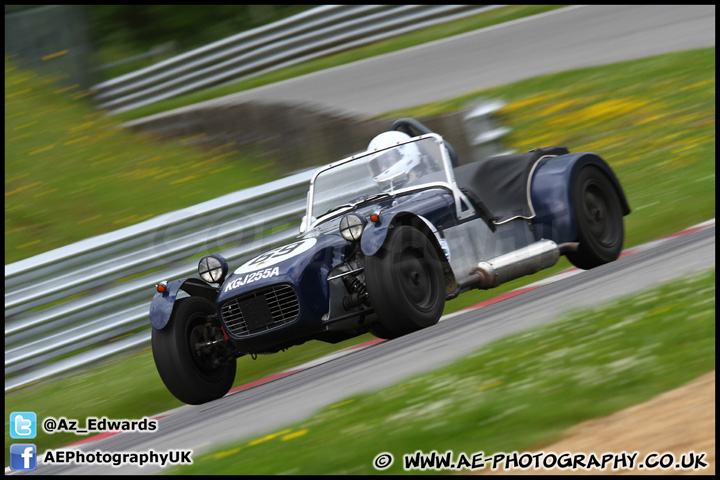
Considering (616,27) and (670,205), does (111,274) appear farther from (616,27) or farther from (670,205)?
(616,27)

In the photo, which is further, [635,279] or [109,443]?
[635,279]

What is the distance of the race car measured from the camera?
6.98 m

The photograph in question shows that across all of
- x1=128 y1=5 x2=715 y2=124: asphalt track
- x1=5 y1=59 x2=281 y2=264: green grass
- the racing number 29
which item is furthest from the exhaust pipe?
x1=128 y1=5 x2=715 y2=124: asphalt track

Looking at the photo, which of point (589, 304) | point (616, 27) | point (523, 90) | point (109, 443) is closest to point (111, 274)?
point (109, 443)

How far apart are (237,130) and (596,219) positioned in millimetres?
7778

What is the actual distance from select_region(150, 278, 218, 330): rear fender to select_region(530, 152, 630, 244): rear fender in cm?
277

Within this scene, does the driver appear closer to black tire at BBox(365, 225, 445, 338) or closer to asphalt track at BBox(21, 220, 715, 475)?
asphalt track at BBox(21, 220, 715, 475)

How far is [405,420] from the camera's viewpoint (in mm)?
4719

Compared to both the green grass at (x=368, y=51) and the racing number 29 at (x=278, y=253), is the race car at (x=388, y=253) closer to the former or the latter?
the racing number 29 at (x=278, y=253)

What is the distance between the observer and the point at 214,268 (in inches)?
312

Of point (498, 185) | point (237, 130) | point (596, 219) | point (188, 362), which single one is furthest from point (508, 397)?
point (237, 130)

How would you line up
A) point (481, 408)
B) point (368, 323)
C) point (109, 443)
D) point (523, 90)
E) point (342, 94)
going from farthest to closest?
1. point (342, 94)
2. point (523, 90)
3. point (368, 323)
4. point (109, 443)
5. point (481, 408)

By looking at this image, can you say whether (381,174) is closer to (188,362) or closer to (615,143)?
(188,362)

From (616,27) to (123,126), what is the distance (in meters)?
8.79
